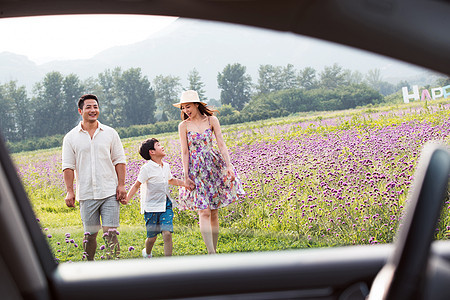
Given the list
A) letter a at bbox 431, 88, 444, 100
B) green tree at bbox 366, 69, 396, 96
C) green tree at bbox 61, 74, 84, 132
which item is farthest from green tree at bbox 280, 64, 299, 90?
green tree at bbox 61, 74, 84, 132

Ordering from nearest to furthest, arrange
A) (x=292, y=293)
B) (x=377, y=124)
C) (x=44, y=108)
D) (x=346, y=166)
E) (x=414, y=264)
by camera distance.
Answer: (x=414, y=264) → (x=292, y=293) → (x=44, y=108) → (x=346, y=166) → (x=377, y=124)

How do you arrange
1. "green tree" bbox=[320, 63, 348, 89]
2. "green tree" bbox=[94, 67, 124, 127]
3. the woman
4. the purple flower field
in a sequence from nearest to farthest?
1. the woman
2. the purple flower field
3. "green tree" bbox=[94, 67, 124, 127]
4. "green tree" bbox=[320, 63, 348, 89]

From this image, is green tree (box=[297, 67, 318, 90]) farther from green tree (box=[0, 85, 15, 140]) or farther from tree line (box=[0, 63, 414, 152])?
green tree (box=[0, 85, 15, 140])

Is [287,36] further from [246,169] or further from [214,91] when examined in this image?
[246,169]

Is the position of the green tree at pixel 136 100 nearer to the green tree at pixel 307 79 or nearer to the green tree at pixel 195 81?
the green tree at pixel 195 81

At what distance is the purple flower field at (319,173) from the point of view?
5016 millimetres

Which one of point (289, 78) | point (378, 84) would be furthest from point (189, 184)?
point (378, 84)

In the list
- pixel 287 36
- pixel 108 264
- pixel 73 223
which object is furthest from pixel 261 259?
pixel 73 223

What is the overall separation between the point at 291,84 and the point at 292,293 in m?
4.21

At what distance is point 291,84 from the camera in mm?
5777

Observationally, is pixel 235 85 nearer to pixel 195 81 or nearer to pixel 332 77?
pixel 195 81

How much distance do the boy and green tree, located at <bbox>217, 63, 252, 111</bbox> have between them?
4.23ft

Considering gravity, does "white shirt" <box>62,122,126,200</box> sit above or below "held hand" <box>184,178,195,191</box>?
above

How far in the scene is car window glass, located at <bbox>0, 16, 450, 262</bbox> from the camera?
5.12 metres
